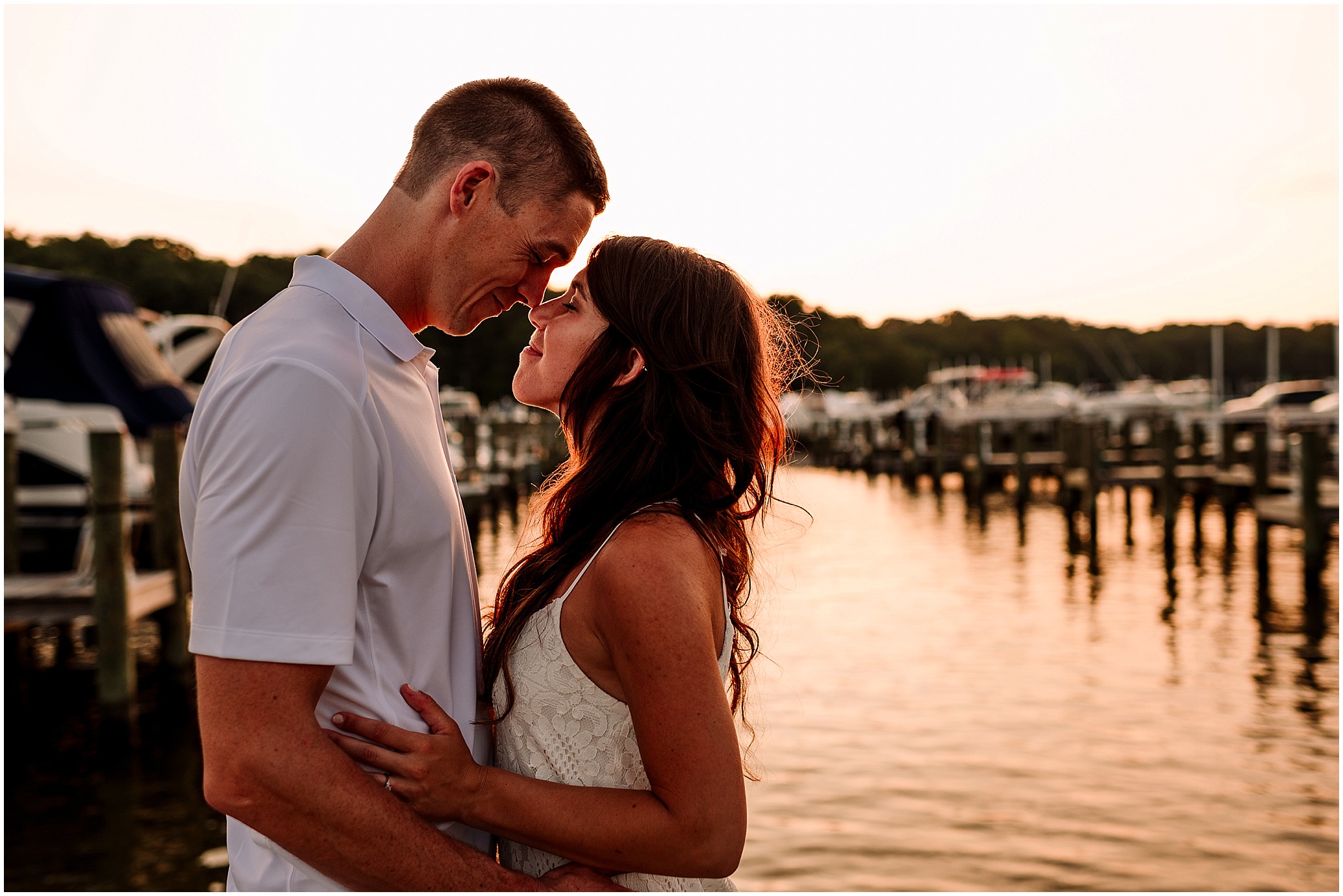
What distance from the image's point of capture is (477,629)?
240 centimetres

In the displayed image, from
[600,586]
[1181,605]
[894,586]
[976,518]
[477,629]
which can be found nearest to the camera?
[600,586]

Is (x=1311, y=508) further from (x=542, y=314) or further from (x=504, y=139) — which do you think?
(x=504, y=139)

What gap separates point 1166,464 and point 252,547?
78.5 ft

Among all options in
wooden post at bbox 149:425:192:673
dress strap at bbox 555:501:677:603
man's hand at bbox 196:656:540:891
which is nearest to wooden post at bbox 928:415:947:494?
wooden post at bbox 149:425:192:673

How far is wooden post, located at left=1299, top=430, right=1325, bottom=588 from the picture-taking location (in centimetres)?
1526

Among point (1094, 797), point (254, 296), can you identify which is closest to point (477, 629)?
point (1094, 797)

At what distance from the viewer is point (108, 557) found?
918 cm

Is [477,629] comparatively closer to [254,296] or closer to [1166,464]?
[1166,464]

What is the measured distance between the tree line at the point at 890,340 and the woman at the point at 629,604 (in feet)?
224

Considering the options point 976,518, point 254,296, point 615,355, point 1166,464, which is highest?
point 254,296

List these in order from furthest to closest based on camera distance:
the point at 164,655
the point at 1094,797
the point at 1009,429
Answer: the point at 1009,429
the point at 164,655
the point at 1094,797

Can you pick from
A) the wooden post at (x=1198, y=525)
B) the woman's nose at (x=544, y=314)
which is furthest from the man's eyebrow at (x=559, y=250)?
the wooden post at (x=1198, y=525)

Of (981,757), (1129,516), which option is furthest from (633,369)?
(1129,516)

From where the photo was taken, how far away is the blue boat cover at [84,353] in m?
12.8
